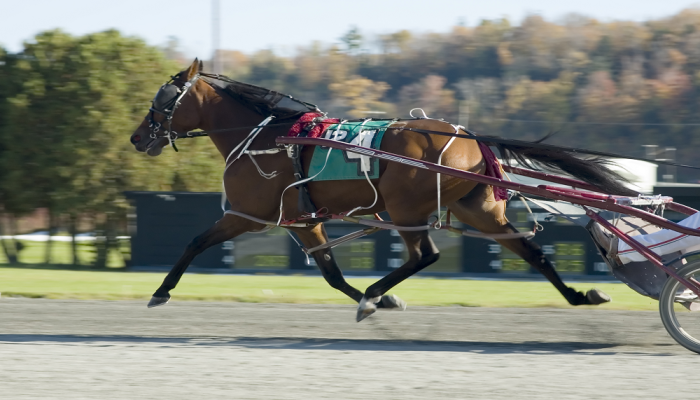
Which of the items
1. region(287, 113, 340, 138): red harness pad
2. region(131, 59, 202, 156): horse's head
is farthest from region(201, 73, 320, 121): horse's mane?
region(131, 59, 202, 156): horse's head

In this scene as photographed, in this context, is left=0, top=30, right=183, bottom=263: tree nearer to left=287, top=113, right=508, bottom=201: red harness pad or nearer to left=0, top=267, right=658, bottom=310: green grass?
left=0, top=267, right=658, bottom=310: green grass

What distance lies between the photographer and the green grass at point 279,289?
8195 mm

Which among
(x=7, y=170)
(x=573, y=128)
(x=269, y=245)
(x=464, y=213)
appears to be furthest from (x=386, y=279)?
(x=573, y=128)

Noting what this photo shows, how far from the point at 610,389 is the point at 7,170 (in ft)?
33.7

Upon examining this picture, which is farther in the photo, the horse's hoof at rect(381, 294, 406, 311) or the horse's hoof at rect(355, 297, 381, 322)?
the horse's hoof at rect(381, 294, 406, 311)

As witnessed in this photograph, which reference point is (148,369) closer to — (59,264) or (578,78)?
(59,264)

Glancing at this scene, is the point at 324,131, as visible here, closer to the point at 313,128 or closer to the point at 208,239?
the point at 313,128

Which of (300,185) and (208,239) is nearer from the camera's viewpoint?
(300,185)

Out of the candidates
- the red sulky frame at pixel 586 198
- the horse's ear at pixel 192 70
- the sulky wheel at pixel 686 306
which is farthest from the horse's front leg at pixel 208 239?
the sulky wheel at pixel 686 306

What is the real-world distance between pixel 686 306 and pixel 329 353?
2318mm

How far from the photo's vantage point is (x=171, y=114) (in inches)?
277

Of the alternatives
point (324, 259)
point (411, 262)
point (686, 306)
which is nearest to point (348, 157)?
point (411, 262)

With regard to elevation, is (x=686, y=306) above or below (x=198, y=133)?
below

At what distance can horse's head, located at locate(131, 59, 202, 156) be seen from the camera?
701 centimetres
